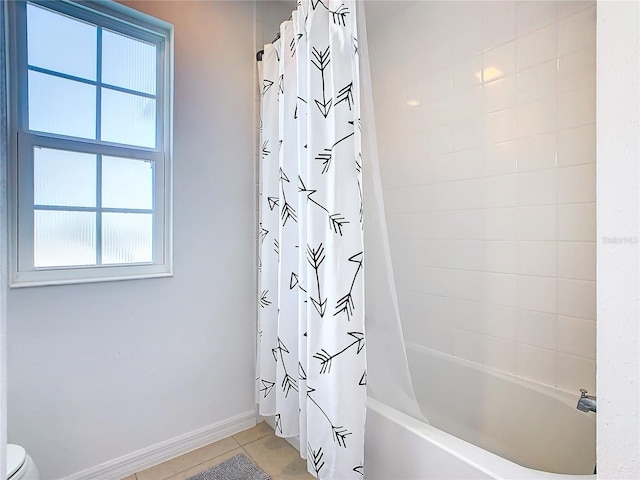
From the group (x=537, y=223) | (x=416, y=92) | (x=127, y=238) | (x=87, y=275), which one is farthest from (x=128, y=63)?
(x=537, y=223)

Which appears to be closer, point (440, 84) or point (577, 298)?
point (577, 298)

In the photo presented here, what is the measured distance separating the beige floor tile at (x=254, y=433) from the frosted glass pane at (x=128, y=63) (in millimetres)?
1964

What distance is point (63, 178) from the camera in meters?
1.50

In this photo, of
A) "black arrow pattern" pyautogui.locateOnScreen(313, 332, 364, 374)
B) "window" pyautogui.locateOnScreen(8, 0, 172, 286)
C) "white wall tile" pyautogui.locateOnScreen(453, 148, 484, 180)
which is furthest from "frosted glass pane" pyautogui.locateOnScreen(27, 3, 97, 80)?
"white wall tile" pyautogui.locateOnScreen(453, 148, 484, 180)

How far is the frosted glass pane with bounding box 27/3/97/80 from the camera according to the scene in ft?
4.76

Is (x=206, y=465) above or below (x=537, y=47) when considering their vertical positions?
below

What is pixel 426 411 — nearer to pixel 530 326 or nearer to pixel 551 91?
pixel 530 326

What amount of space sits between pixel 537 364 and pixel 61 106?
2530mm

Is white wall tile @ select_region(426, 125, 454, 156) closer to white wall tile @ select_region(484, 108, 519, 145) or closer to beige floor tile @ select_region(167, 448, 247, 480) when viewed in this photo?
white wall tile @ select_region(484, 108, 519, 145)

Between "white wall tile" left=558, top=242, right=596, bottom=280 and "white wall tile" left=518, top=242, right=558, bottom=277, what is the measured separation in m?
0.03

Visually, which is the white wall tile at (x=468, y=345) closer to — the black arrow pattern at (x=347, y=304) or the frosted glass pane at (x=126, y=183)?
the black arrow pattern at (x=347, y=304)

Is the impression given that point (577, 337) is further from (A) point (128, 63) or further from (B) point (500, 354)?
(A) point (128, 63)

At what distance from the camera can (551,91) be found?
1499mm
